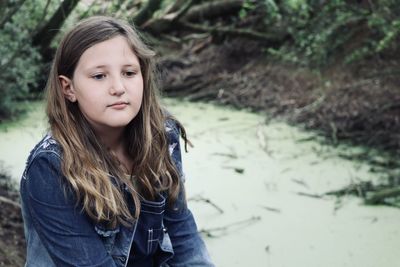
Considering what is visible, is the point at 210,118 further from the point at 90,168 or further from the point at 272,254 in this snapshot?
the point at 90,168

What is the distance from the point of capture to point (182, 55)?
19.3 feet

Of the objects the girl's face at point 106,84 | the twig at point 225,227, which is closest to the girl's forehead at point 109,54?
the girl's face at point 106,84

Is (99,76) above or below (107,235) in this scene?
above

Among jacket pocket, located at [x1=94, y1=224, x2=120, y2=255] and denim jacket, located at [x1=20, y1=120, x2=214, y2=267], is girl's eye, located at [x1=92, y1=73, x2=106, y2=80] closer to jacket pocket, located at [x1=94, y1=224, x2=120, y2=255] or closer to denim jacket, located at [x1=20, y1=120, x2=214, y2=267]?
denim jacket, located at [x1=20, y1=120, x2=214, y2=267]

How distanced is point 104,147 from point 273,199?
1757 mm

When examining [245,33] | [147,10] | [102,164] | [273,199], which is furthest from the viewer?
[245,33]

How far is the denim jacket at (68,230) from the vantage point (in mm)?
1277

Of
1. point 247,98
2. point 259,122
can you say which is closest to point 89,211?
point 259,122

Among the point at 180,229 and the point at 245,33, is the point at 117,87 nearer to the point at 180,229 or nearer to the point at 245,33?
the point at 180,229

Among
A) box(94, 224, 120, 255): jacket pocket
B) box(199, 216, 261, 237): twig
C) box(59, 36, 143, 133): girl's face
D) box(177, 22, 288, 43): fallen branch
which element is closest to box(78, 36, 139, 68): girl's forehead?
box(59, 36, 143, 133): girl's face

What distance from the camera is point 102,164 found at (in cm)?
139

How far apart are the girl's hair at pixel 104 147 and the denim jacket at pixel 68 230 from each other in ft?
0.08

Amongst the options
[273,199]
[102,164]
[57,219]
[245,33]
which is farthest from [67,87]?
[245,33]

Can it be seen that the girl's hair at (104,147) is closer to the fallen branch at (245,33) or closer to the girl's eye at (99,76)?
the girl's eye at (99,76)
